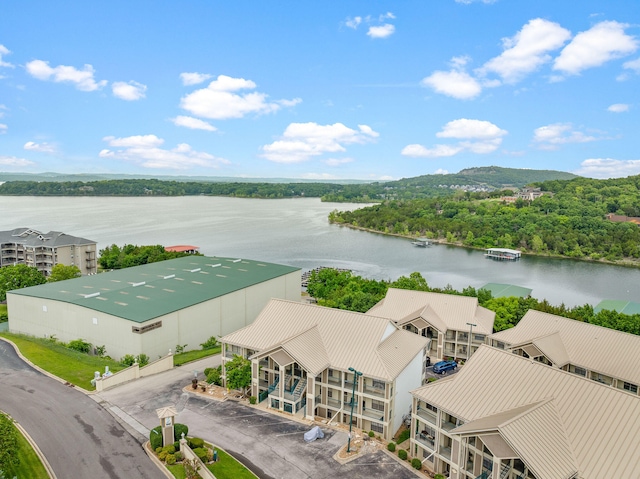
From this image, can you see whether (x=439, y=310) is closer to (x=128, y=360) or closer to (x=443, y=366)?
(x=443, y=366)

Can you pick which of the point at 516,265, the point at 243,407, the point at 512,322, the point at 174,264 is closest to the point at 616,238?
the point at 516,265

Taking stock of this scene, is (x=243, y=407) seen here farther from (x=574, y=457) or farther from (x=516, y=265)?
(x=516, y=265)

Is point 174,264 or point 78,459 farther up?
point 174,264

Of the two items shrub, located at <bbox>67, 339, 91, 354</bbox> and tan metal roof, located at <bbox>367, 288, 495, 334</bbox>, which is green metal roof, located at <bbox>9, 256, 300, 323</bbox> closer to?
shrub, located at <bbox>67, 339, 91, 354</bbox>

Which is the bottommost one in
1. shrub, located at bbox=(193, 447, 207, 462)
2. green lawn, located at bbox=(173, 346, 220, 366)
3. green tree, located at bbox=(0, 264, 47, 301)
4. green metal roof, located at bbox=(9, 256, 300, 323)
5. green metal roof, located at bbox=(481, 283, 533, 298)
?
green lawn, located at bbox=(173, 346, 220, 366)

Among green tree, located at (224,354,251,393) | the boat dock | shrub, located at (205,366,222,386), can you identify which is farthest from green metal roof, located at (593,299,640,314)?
the boat dock

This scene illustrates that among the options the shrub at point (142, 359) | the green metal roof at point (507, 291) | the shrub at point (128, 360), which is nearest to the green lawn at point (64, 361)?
the shrub at point (128, 360)
